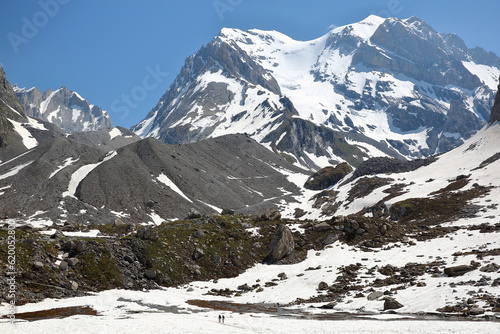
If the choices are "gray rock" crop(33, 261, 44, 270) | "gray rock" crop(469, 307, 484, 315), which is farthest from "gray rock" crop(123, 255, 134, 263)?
"gray rock" crop(469, 307, 484, 315)

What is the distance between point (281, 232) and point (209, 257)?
16.3 metres

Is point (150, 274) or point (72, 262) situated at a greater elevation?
point (72, 262)

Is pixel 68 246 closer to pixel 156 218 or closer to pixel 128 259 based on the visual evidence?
pixel 128 259

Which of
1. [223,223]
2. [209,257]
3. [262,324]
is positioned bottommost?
[262,324]

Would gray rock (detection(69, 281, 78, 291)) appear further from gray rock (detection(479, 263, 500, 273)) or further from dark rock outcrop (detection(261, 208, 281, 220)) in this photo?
gray rock (detection(479, 263, 500, 273))

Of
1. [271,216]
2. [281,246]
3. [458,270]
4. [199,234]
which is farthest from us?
[271,216]

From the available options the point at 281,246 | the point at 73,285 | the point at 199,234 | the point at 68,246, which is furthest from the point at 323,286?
the point at 68,246

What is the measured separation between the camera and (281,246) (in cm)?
8288

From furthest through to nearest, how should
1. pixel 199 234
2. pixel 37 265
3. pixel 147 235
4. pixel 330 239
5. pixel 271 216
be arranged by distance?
pixel 271 216 → pixel 330 239 → pixel 199 234 → pixel 147 235 → pixel 37 265

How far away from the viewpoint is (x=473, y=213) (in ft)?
362

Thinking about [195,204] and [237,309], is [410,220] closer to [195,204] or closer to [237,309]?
[237,309]

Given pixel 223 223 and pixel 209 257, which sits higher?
pixel 223 223

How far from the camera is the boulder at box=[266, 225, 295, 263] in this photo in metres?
82.4

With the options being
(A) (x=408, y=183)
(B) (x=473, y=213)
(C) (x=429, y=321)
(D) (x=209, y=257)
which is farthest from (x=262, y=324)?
(A) (x=408, y=183)
